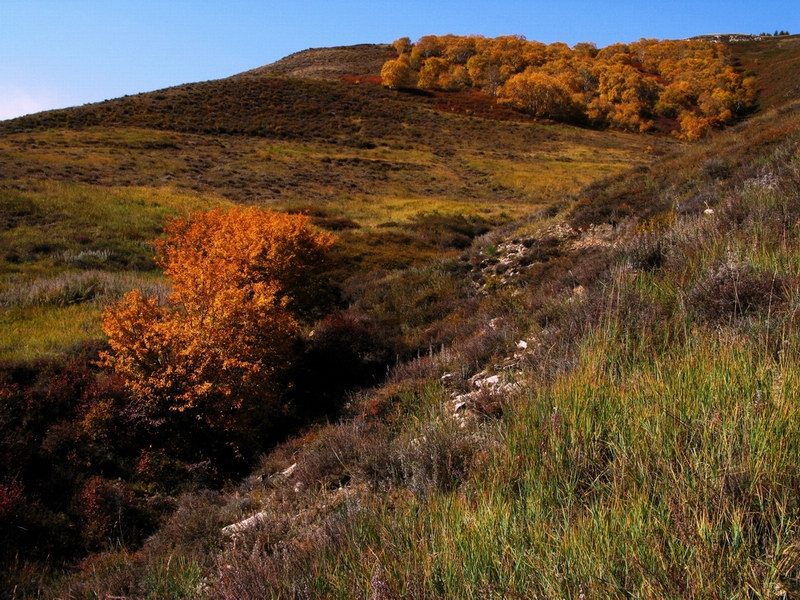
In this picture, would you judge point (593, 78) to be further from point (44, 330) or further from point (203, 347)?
point (203, 347)

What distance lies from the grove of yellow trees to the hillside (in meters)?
64.1

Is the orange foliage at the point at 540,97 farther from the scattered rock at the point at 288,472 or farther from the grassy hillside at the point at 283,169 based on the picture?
the scattered rock at the point at 288,472

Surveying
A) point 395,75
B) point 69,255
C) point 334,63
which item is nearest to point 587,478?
point 69,255

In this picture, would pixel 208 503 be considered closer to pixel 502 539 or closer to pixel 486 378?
pixel 486 378

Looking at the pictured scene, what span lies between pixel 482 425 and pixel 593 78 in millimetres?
98711

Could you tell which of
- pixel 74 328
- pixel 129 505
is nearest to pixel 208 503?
pixel 129 505

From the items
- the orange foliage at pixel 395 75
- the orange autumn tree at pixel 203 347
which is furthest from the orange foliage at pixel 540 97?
the orange autumn tree at pixel 203 347

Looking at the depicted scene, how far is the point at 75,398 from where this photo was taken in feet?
31.7

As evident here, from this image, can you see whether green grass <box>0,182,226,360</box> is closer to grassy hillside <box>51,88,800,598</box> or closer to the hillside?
the hillside

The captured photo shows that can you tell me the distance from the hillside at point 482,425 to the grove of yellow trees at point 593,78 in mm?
64131

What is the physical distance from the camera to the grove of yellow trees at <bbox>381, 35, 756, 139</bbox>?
7819 cm

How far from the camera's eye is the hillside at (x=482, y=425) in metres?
2.10

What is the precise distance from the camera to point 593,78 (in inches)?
3573

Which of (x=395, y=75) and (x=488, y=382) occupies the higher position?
(x=395, y=75)
